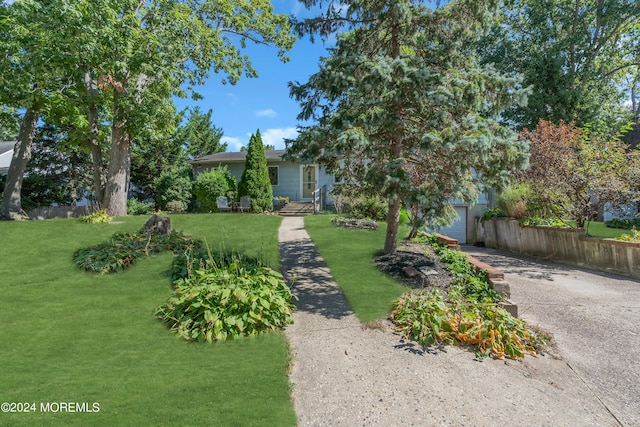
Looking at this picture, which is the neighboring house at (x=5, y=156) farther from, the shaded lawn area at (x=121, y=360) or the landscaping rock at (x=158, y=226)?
the shaded lawn area at (x=121, y=360)

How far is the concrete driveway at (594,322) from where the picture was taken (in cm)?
346

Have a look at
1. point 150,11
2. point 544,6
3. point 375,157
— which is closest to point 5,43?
point 150,11

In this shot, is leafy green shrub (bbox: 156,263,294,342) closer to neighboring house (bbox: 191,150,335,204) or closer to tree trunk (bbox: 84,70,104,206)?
tree trunk (bbox: 84,70,104,206)

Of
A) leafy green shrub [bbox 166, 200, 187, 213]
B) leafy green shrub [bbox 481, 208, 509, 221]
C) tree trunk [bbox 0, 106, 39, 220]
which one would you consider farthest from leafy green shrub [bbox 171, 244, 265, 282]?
leafy green shrub [bbox 481, 208, 509, 221]

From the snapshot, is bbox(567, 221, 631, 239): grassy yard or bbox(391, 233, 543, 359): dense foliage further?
bbox(567, 221, 631, 239): grassy yard

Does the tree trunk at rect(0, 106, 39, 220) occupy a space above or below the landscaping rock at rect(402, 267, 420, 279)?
above

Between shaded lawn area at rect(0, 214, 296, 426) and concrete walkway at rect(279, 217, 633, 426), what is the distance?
0.33 m

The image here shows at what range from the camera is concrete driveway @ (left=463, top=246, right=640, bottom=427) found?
3.46 metres

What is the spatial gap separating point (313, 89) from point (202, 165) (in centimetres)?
1651

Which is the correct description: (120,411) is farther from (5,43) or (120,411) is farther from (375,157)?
(5,43)

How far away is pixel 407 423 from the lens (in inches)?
108

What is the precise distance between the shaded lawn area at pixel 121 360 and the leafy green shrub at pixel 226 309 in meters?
0.18

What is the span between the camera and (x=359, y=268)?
22.6 feet

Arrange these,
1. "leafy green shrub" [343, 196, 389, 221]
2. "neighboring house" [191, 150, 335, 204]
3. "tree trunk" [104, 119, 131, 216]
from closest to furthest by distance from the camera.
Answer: "tree trunk" [104, 119, 131, 216] < "leafy green shrub" [343, 196, 389, 221] < "neighboring house" [191, 150, 335, 204]
